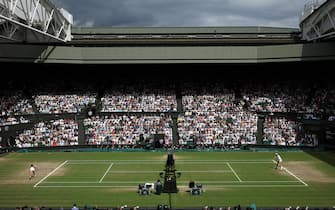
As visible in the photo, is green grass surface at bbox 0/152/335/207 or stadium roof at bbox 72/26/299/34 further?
stadium roof at bbox 72/26/299/34

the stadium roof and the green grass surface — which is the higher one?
the stadium roof

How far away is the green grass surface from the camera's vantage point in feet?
87.8

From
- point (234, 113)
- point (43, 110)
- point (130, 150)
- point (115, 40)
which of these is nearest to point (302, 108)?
point (234, 113)

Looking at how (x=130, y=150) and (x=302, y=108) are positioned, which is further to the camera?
(x=302, y=108)

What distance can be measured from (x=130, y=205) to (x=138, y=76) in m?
35.8

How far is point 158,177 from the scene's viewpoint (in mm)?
33125

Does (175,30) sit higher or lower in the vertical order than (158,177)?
higher

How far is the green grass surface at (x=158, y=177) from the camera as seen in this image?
1054 inches

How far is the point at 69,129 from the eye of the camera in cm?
4991

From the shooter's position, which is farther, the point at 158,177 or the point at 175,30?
the point at 175,30

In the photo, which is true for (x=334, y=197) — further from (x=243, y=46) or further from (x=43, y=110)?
(x=43, y=110)

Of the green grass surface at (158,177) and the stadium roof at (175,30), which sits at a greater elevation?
the stadium roof at (175,30)

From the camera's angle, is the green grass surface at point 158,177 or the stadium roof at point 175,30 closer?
the green grass surface at point 158,177

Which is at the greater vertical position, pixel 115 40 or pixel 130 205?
pixel 115 40
